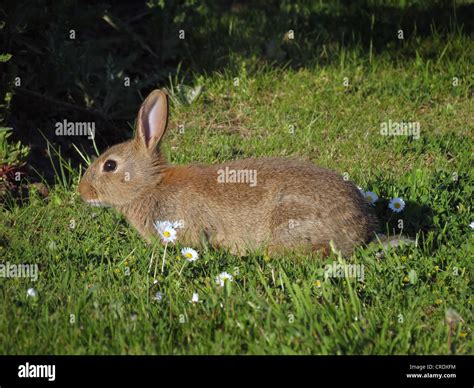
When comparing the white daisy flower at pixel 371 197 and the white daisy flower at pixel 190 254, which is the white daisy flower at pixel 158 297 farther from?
the white daisy flower at pixel 371 197

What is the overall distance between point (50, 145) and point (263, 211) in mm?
2789

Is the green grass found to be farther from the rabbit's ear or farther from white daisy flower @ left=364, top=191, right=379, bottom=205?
the rabbit's ear

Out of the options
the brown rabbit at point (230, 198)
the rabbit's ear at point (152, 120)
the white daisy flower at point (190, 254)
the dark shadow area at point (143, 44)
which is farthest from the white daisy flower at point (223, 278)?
the dark shadow area at point (143, 44)

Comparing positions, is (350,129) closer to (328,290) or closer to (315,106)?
(315,106)

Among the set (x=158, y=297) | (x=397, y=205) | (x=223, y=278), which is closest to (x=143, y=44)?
(x=397, y=205)

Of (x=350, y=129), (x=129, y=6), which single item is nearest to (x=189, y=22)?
(x=129, y=6)

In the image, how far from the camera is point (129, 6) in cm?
956

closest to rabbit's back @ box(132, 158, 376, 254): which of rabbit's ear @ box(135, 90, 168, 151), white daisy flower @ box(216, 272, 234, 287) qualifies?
rabbit's ear @ box(135, 90, 168, 151)

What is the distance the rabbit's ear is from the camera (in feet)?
19.2

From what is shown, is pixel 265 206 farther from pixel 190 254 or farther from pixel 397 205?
pixel 397 205

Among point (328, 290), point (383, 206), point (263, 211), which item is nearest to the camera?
point (328, 290)

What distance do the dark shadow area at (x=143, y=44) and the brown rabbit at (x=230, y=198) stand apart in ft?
4.34

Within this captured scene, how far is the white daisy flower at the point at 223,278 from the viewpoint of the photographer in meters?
4.87

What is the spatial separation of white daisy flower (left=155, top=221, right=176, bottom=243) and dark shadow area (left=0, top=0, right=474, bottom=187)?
1850mm
